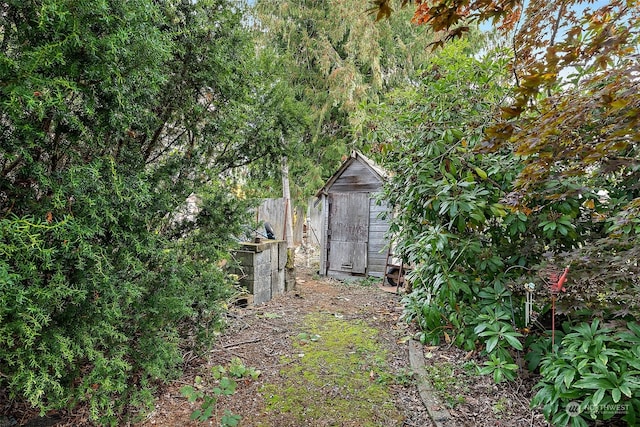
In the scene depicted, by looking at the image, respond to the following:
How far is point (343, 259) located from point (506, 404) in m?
5.15

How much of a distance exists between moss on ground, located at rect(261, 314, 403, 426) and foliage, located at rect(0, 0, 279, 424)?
93cm

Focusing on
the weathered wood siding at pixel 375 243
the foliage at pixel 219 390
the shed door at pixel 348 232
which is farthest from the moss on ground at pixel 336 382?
the shed door at pixel 348 232

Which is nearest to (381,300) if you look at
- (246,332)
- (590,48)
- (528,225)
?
(246,332)

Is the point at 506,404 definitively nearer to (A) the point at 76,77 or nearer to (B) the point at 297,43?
(A) the point at 76,77

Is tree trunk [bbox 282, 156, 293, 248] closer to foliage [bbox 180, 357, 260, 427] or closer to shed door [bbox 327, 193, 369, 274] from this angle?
shed door [bbox 327, 193, 369, 274]

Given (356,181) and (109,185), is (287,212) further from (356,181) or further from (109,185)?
(109,185)

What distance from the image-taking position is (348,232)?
7.34m

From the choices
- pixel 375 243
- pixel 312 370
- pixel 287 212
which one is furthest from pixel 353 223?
pixel 312 370

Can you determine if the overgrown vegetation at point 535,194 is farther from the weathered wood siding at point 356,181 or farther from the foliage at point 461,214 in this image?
the weathered wood siding at point 356,181

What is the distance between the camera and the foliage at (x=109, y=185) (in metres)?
1.39

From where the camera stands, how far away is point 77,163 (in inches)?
64.2

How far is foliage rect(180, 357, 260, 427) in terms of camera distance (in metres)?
2.21

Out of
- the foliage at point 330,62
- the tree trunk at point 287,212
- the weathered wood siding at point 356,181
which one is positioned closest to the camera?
the weathered wood siding at point 356,181

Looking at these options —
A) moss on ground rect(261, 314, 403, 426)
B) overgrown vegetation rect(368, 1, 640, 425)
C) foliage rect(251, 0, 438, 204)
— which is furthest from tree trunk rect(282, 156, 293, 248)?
overgrown vegetation rect(368, 1, 640, 425)
